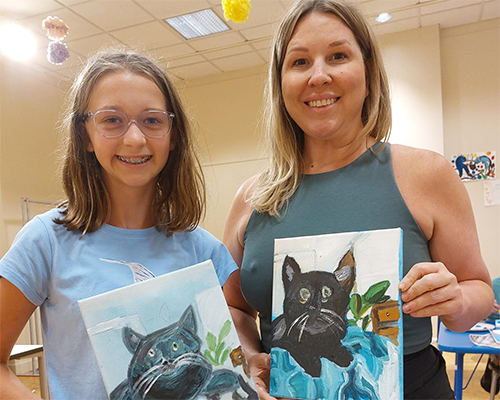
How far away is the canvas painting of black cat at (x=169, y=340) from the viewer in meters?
0.86

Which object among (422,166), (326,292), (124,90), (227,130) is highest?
(227,130)

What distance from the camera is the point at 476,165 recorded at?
5.38 meters

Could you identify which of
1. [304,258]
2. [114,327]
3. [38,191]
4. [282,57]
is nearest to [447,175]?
[304,258]

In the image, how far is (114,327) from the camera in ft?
2.86

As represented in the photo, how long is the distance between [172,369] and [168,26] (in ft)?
16.2

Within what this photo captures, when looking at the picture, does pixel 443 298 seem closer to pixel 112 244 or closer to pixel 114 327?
pixel 114 327

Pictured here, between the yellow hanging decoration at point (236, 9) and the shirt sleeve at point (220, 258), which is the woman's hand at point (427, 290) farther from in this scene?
the yellow hanging decoration at point (236, 9)

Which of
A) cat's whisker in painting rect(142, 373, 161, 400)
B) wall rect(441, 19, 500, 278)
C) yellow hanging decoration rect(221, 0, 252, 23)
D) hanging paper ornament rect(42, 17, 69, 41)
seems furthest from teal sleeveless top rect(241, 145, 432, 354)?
wall rect(441, 19, 500, 278)

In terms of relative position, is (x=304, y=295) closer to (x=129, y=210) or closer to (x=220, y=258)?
(x=220, y=258)

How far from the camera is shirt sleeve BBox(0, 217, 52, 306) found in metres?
0.95

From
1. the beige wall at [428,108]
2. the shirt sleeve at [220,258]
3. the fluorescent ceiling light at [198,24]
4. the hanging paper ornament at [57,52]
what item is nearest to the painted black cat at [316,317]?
the shirt sleeve at [220,258]

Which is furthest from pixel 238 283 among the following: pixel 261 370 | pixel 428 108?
pixel 428 108

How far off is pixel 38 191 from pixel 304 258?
5.99 metres

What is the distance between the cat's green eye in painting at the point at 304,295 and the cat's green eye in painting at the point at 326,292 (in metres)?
0.03
